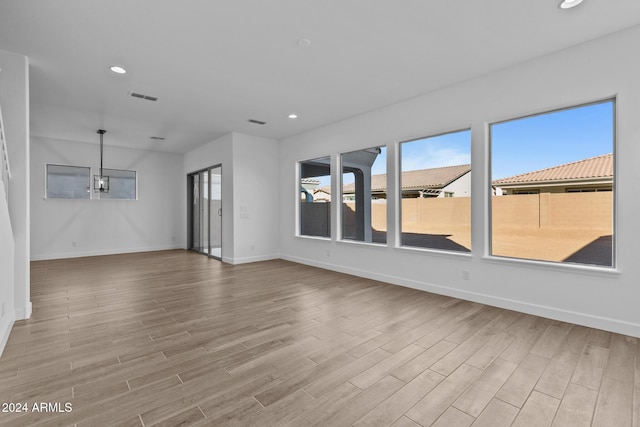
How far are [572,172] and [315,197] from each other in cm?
437

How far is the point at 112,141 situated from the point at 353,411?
27.7ft

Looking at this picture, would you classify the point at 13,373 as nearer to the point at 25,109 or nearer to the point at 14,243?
the point at 14,243

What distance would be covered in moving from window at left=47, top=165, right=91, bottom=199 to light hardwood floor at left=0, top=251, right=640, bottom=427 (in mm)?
4583

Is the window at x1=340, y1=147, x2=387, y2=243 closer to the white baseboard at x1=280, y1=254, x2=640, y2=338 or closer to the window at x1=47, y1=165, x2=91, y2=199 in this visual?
the white baseboard at x1=280, y1=254, x2=640, y2=338

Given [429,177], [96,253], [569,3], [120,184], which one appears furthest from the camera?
[120,184]

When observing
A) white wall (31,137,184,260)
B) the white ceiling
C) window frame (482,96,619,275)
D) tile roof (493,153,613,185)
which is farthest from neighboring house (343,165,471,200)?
white wall (31,137,184,260)

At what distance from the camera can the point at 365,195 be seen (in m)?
5.61

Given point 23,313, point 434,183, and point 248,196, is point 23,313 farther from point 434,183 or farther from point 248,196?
point 434,183

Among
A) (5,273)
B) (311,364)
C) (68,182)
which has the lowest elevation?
(311,364)

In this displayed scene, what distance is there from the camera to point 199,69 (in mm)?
3693

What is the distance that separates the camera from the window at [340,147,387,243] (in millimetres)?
5179

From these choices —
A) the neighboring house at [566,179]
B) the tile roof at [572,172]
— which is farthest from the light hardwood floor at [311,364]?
the tile roof at [572,172]

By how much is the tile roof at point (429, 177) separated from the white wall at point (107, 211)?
6.59 m

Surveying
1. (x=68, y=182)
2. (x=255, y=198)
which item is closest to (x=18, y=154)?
(x=255, y=198)
